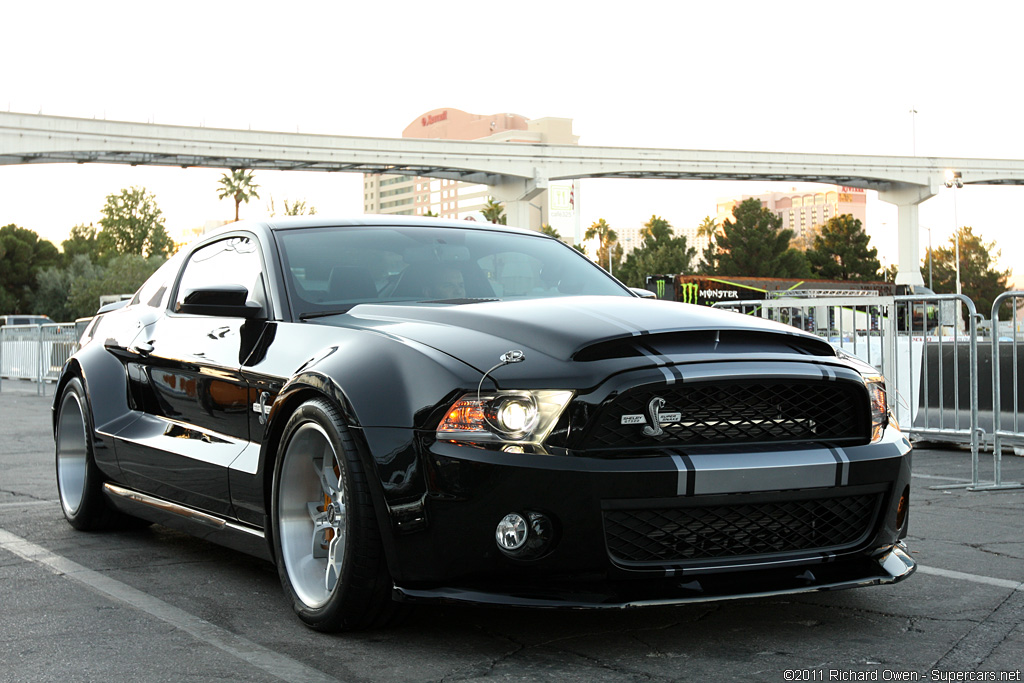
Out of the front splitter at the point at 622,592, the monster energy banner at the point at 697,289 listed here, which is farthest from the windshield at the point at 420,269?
the monster energy banner at the point at 697,289

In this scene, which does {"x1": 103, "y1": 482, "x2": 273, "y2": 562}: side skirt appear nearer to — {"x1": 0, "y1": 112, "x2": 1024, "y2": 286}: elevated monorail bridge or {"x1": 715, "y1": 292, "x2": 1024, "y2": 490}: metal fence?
{"x1": 715, "y1": 292, "x2": 1024, "y2": 490}: metal fence

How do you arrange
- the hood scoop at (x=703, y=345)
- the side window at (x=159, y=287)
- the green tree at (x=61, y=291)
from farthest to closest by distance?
the green tree at (x=61, y=291) → the side window at (x=159, y=287) → the hood scoop at (x=703, y=345)

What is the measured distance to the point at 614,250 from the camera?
13438cm

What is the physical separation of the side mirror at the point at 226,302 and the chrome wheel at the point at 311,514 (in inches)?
29.4

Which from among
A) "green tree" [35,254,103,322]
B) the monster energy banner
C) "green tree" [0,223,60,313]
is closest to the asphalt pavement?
the monster energy banner

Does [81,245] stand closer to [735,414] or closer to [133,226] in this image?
[133,226]

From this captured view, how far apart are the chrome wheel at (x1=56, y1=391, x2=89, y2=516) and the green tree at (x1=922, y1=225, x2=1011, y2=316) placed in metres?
92.4

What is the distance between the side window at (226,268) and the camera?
4672 mm

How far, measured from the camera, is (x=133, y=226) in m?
123

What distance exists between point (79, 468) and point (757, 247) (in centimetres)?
8513

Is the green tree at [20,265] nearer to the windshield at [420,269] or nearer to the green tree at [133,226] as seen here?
the green tree at [133,226]

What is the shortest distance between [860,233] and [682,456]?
3638 inches

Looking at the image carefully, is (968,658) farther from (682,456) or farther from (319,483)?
(319,483)

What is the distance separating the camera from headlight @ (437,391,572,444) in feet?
10.8
